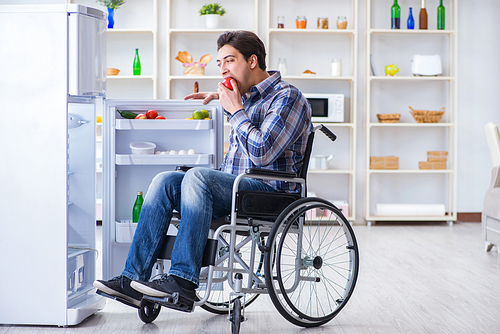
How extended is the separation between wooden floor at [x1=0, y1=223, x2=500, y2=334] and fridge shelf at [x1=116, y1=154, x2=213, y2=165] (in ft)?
2.20

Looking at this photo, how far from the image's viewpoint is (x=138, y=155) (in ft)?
8.10

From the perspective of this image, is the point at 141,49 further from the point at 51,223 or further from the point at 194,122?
the point at 51,223

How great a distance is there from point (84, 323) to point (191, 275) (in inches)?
25.0

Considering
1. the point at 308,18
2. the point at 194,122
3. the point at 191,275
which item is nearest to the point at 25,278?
the point at 191,275

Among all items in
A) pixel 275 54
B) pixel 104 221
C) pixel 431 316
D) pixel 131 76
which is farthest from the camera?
pixel 275 54

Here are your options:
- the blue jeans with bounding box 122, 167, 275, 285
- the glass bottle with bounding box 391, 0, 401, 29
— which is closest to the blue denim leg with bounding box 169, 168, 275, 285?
the blue jeans with bounding box 122, 167, 275, 285

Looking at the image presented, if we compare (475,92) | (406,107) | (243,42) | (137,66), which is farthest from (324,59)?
(243,42)

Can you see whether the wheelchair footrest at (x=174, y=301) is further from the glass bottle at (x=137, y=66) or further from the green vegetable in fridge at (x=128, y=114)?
the glass bottle at (x=137, y=66)

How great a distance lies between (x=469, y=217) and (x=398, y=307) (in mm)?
3425

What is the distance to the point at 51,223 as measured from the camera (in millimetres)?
1963

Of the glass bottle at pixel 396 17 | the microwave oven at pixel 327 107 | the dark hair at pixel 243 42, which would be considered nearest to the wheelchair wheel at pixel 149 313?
the dark hair at pixel 243 42

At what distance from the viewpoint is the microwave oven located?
502 cm

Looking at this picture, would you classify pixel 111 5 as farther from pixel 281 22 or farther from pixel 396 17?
pixel 396 17

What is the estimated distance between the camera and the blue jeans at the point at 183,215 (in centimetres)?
173
